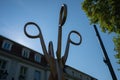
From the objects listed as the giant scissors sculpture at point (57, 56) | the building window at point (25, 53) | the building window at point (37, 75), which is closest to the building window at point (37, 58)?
the building window at point (25, 53)

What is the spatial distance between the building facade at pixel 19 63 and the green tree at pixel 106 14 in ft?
23.4

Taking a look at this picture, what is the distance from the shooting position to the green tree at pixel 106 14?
9945mm

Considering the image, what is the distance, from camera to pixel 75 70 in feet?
89.0

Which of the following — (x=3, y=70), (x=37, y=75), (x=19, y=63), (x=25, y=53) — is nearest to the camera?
(x=3, y=70)

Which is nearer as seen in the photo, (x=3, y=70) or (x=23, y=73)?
(x=3, y=70)

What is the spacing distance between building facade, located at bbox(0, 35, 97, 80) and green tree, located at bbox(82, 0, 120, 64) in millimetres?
7146

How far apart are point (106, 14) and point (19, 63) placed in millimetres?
11897

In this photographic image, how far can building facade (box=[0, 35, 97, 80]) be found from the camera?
17.3 m

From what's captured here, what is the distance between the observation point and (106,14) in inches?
410

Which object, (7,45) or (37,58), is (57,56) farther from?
(37,58)

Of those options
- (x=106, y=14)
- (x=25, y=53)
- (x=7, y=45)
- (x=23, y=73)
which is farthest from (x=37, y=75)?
(x=106, y=14)

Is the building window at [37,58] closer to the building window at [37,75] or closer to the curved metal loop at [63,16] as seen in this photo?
the building window at [37,75]

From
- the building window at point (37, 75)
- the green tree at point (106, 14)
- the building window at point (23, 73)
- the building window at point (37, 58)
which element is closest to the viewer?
the green tree at point (106, 14)

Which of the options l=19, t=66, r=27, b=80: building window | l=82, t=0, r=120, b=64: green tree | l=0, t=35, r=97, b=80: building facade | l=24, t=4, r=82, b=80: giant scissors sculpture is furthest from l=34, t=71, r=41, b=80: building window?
l=24, t=4, r=82, b=80: giant scissors sculpture
